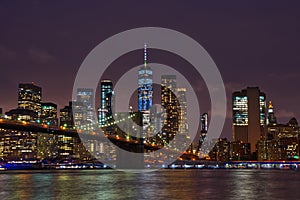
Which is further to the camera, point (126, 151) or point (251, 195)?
point (126, 151)

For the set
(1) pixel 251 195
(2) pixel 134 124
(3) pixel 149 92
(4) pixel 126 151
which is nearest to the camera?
(1) pixel 251 195

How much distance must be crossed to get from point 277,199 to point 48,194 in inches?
630

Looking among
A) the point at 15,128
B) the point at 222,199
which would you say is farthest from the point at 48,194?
the point at 15,128

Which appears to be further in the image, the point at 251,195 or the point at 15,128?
the point at 15,128

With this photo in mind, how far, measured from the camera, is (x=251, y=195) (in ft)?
124

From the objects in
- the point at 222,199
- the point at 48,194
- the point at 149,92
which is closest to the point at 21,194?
the point at 48,194

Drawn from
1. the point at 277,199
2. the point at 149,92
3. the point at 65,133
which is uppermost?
the point at 149,92

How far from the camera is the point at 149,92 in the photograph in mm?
197000

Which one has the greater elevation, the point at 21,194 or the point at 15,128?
the point at 15,128

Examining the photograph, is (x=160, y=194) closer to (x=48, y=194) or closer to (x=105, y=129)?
(x=48, y=194)

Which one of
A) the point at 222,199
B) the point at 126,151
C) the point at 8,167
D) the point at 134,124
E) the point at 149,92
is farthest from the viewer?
the point at 149,92

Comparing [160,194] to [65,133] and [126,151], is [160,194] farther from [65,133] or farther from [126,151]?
[126,151]

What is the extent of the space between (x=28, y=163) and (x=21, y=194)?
121636 mm

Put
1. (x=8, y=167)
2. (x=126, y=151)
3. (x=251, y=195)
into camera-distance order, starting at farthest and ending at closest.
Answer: (x=8, y=167) < (x=126, y=151) < (x=251, y=195)
